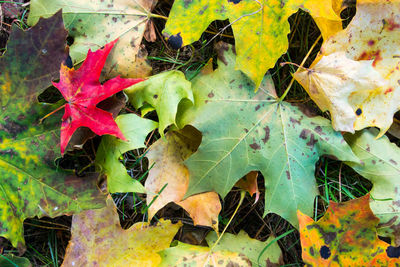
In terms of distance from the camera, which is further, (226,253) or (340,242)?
(226,253)

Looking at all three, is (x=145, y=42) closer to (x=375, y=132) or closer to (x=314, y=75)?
(x=314, y=75)

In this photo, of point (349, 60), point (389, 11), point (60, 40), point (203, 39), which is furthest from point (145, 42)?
point (389, 11)

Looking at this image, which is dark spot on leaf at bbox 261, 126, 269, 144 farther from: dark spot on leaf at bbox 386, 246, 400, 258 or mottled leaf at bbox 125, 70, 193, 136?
dark spot on leaf at bbox 386, 246, 400, 258

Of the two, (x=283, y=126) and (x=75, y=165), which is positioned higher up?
(x=283, y=126)

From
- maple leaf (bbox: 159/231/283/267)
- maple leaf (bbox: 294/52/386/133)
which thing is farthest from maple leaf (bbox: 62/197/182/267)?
maple leaf (bbox: 294/52/386/133)

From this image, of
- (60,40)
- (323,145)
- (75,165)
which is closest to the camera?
(60,40)

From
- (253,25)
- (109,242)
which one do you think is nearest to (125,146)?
(109,242)

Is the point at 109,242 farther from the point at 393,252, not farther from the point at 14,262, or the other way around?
the point at 393,252
